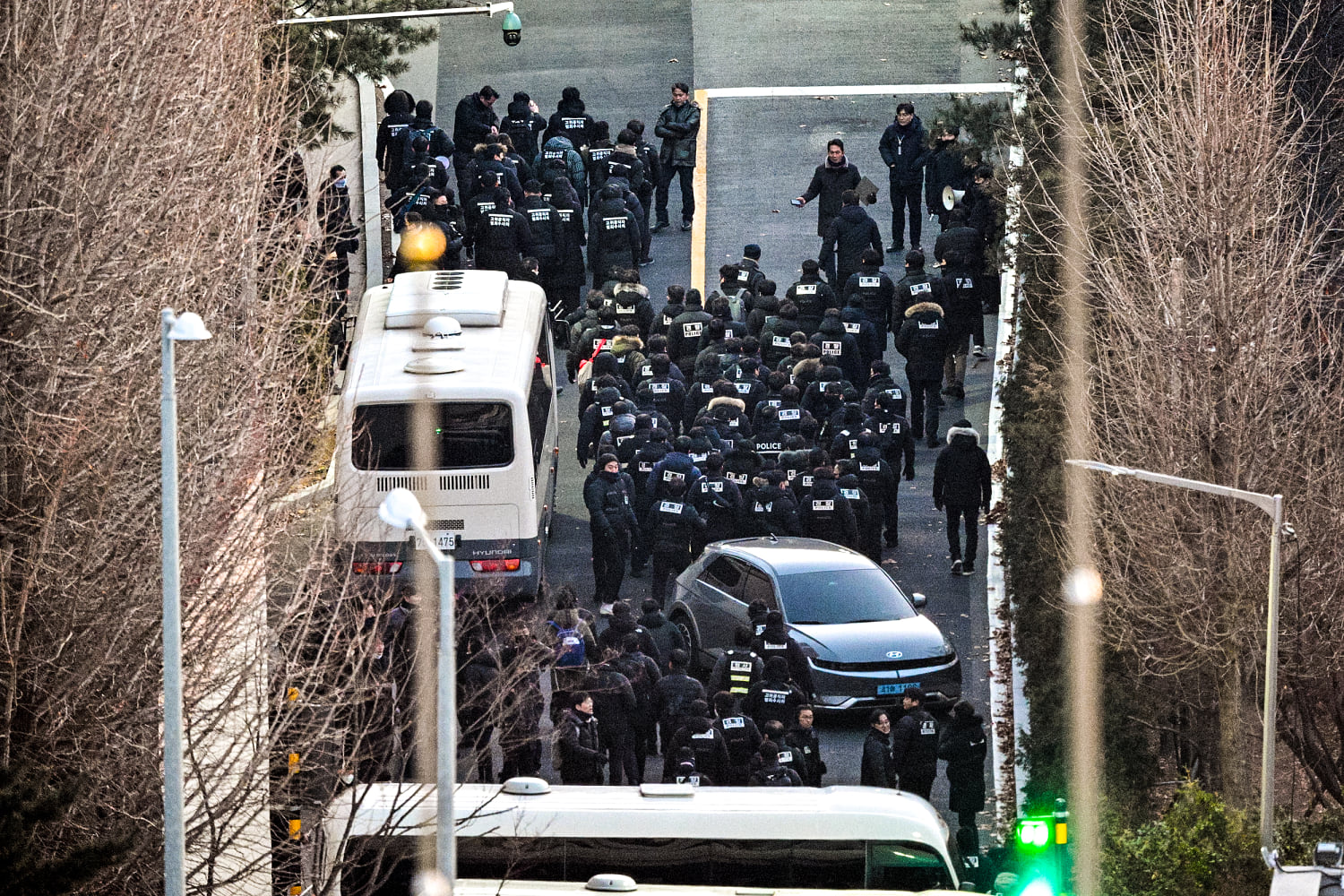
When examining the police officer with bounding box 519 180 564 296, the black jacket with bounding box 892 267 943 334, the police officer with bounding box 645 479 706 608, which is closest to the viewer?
the police officer with bounding box 645 479 706 608

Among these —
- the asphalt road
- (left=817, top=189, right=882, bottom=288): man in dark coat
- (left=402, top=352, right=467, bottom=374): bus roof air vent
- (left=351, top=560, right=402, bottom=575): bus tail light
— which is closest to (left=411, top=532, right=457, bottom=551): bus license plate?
(left=351, top=560, right=402, bottom=575): bus tail light

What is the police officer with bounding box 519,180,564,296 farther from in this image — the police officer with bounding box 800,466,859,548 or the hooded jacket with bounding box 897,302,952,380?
the police officer with bounding box 800,466,859,548

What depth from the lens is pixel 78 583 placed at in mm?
16984

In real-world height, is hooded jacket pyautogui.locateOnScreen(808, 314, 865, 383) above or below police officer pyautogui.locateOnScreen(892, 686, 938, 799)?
above

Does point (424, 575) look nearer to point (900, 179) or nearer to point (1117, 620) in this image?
point (1117, 620)

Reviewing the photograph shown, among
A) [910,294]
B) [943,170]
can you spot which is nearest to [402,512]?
[910,294]

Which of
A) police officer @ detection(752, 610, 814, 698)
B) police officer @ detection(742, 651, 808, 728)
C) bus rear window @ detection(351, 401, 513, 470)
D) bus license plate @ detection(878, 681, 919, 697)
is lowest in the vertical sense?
bus license plate @ detection(878, 681, 919, 697)

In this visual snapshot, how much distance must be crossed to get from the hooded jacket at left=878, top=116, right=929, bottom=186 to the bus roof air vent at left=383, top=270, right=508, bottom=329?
841 centimetres

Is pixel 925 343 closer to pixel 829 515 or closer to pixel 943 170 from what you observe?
pixel 829 515

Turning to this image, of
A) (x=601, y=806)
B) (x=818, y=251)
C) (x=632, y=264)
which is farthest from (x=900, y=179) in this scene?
(x=601, y=806)

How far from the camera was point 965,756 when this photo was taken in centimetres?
1884

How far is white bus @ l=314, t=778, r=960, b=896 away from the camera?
16312 millimetres

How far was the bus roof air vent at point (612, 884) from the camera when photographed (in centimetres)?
1554

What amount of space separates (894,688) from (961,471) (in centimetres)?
360
